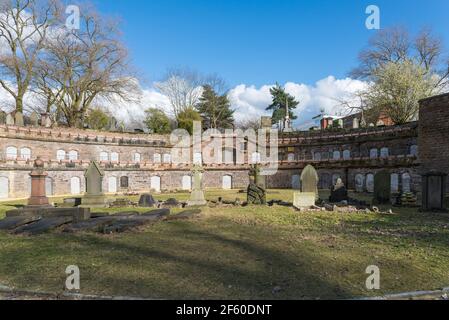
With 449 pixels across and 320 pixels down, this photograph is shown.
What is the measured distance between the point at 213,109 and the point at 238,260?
4911 centimetres

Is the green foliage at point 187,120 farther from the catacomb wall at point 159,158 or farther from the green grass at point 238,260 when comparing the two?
the green grass at point 238,260

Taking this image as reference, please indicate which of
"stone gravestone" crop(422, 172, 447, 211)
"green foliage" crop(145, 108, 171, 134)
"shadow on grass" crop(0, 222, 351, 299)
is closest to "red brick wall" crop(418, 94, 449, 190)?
"stone gravestone" crop(422, 172, 447, 211)

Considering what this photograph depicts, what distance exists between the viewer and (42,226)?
376 inches

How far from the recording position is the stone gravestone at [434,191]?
13539mm

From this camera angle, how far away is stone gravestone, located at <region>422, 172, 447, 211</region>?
1354 centimetres

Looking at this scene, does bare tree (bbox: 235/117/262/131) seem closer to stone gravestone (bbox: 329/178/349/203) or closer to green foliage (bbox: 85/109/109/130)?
green foliage (bbox: 85/109/109/130)

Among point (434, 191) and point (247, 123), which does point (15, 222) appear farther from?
point (247, 123)

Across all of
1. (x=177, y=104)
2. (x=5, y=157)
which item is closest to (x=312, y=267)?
(x=5, y=157)

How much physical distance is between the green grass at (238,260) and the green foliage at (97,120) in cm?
4103

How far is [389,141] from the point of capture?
29.7 m

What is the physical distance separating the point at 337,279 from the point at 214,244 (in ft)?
11.5

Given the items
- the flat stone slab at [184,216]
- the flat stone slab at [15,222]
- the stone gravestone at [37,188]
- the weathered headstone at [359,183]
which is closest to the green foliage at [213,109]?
the weathered headstone at [359,183]

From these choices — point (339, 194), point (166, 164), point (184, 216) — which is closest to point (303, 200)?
point (339, 194)

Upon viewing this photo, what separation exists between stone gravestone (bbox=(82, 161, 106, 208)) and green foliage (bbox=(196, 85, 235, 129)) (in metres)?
36.8
